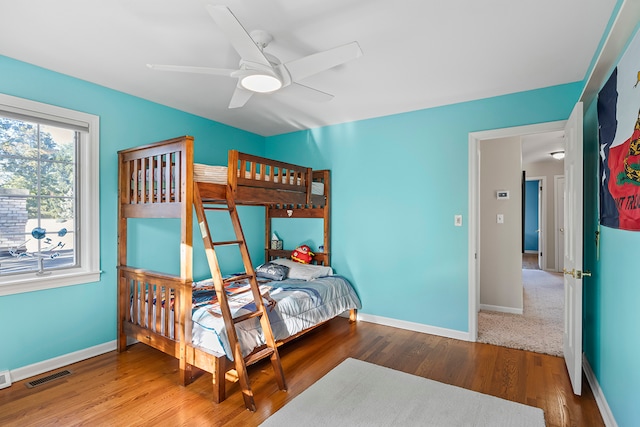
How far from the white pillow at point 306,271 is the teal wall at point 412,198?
24cm

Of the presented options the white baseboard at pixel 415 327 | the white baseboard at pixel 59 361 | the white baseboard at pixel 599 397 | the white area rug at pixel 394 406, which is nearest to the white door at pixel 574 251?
the white baseboard at pixel 599 397

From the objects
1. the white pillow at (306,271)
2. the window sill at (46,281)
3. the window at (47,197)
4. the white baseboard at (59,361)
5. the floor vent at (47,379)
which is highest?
the window at (47,197)

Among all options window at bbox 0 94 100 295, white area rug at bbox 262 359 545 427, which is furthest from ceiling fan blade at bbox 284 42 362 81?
white area rug at bbox 262 359 545 427

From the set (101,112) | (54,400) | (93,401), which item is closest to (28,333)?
(54,400)

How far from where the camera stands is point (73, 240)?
9.67ft

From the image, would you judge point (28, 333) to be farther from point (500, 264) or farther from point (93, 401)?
point (500, 264)

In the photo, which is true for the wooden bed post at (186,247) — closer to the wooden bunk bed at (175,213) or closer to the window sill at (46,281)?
the wooden bunk bed at (175,213)

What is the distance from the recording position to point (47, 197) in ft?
9.15

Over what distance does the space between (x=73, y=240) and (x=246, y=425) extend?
2.27 m

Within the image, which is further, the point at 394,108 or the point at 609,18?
the point at 394,108

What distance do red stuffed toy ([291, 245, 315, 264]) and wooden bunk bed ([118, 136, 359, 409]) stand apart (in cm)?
96

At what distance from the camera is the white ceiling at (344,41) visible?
1906mm

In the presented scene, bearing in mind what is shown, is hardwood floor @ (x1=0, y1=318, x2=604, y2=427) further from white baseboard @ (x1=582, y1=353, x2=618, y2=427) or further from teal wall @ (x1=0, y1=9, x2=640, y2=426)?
teal wall @ (x1=0, y1=9, x2=640, y2=426)

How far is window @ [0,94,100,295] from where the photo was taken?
2.56 m
